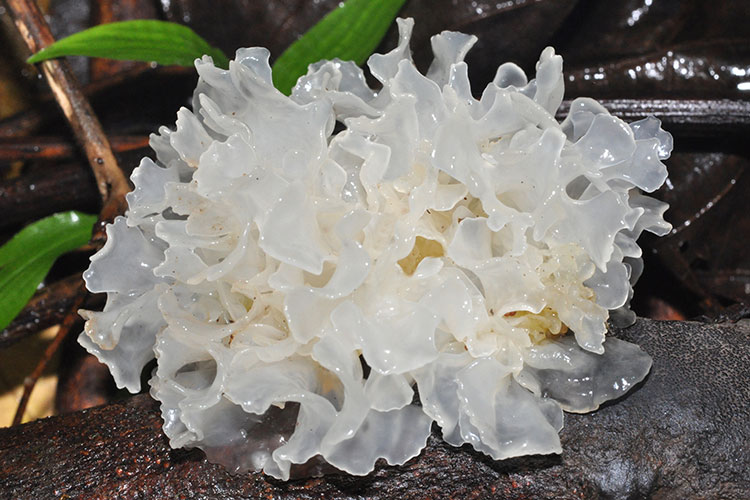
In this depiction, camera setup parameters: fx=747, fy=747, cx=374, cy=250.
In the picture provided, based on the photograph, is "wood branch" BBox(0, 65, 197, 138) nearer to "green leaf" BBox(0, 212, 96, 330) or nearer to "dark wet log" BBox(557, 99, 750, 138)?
"green leaf" BBox(0, 212, 96, 330)

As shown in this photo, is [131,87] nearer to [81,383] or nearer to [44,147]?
[44,147]

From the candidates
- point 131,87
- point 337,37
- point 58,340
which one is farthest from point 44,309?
point 337,37

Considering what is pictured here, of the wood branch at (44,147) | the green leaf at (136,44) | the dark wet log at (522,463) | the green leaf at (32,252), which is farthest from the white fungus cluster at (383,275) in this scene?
the wood branch at (44,147)

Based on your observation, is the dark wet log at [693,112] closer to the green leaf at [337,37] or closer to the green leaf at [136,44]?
the green leaf at [337,37]

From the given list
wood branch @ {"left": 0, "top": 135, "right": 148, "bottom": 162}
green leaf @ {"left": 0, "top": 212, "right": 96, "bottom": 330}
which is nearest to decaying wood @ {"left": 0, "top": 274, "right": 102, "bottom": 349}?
green leaf @ {"left": 0, "top": 212, "right": 96, "bottom": 330}

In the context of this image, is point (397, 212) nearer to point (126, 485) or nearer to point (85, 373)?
point (126, 485)

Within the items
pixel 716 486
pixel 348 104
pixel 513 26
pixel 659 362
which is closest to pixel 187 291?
pixel 348 104

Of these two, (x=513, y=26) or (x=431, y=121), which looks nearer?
(x=431, y=121)
